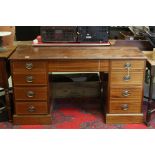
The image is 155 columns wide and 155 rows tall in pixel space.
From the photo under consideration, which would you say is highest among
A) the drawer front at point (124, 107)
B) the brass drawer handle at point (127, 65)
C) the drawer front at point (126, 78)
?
the brass drawer handle at point (127, 65)

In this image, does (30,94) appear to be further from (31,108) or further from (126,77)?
(126,77)

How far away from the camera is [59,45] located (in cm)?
271

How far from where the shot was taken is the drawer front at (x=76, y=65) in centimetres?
236

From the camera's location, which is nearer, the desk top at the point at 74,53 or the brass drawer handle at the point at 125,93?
the desk top at the point at 74,53

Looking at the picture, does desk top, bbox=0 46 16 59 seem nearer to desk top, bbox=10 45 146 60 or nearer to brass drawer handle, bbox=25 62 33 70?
desk top, bbox=10 45 146 60

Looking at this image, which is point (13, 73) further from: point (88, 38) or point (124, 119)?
point (124, 119)

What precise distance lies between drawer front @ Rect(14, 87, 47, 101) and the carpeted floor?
29cm

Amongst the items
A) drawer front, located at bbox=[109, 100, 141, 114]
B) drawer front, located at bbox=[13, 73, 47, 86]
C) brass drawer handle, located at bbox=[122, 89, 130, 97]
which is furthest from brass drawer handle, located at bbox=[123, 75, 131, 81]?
drawer front, located at bbox=[13, 73, 47, 86]

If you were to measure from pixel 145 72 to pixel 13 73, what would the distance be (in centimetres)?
123

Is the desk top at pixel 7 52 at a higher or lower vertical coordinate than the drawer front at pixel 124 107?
higher

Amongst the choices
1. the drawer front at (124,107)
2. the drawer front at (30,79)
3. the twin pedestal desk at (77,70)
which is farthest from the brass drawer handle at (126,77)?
the drawer front at (30,79)

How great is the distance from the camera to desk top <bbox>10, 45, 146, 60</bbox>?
234 centimetres

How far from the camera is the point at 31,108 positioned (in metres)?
2.52

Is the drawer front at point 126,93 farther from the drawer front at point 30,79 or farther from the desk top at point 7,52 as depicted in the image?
the desk top at point 7,52
